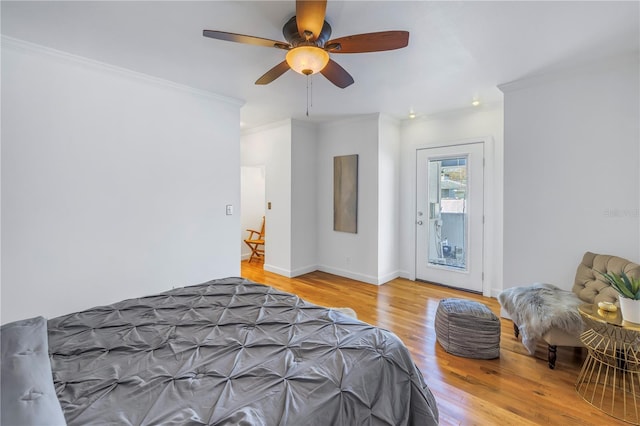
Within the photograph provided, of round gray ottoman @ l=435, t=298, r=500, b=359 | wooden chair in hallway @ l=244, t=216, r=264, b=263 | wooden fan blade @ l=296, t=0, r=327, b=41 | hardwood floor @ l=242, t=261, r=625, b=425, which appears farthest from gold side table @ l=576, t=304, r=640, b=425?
wooden chair in hallway @ l=244, t=216, r=264, b=263

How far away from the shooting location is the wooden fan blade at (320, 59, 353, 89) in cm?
207

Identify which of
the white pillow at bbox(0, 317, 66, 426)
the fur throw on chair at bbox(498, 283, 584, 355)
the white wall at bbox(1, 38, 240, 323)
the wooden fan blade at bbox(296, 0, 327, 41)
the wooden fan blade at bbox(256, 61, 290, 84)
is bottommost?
the fur throw on chair at bbox(498, 283, 584, 355)

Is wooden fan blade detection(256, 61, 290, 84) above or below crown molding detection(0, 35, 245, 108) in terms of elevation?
below

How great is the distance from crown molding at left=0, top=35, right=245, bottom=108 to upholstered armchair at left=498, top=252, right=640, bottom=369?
3675mm

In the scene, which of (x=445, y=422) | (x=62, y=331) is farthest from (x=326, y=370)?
(x=62, y=331)

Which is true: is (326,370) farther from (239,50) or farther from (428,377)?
(239,50)

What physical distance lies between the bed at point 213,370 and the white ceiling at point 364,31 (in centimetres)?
189

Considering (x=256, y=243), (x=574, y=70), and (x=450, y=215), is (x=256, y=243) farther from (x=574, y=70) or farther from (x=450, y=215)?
(x=574, y=70)

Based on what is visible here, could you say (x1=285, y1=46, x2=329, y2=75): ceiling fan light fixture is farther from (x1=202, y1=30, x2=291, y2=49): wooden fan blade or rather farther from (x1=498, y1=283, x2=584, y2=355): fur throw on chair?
(x1=498, y1=283, x2=584, y2=355): fur throw on chair

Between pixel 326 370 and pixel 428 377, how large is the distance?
55.8 inches

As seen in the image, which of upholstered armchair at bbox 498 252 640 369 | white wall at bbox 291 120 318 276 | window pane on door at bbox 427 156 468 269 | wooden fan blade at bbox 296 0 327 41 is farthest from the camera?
white wall at bbox 291 120 318 276

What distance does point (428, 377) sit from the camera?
219 cm

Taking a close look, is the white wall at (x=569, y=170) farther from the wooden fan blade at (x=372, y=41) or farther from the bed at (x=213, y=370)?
the bed at (x=213, y=370)

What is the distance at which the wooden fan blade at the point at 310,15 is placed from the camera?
1517 mm
